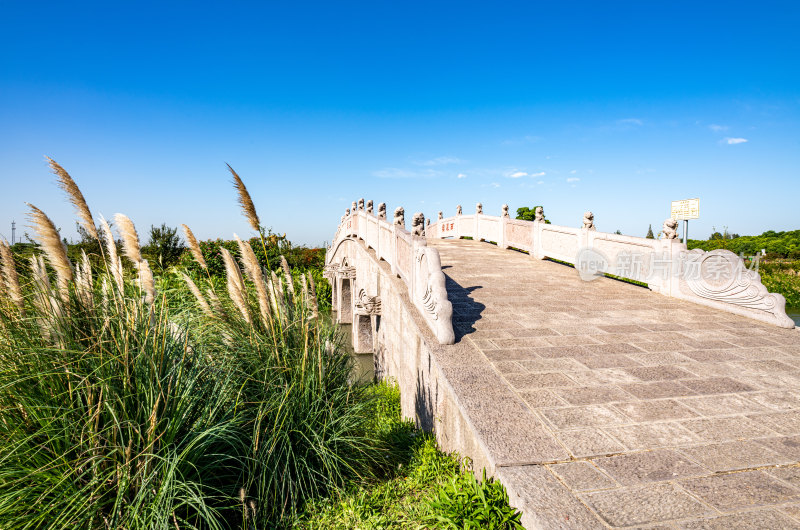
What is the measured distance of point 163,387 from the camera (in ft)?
7.97

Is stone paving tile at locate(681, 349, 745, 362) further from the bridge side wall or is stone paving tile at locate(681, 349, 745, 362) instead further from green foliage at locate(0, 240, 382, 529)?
green foliage at locate(0, 240, 382, 529)

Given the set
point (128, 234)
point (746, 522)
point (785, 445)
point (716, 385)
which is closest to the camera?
point (746, 522)

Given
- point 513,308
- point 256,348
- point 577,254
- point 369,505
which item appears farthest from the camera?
point 577,254

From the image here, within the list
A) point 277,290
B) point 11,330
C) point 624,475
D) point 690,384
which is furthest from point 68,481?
point 690,384

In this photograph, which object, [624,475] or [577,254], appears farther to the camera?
[577,254]

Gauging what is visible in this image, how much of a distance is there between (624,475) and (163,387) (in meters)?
2.78

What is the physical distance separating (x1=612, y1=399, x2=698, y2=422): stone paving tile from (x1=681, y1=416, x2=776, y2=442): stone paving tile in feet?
0.34

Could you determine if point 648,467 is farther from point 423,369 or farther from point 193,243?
point 193,243

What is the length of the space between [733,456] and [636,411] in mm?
648

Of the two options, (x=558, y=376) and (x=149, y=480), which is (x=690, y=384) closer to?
(x=558, y=376)

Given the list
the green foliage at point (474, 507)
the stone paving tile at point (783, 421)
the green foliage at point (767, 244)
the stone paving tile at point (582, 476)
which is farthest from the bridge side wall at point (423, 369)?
the green foliage at point (767, 244)

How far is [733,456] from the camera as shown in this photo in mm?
2635

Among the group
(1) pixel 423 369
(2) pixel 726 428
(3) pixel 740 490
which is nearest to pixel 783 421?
(2) pixel 726 428

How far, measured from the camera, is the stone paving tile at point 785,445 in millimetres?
2652
